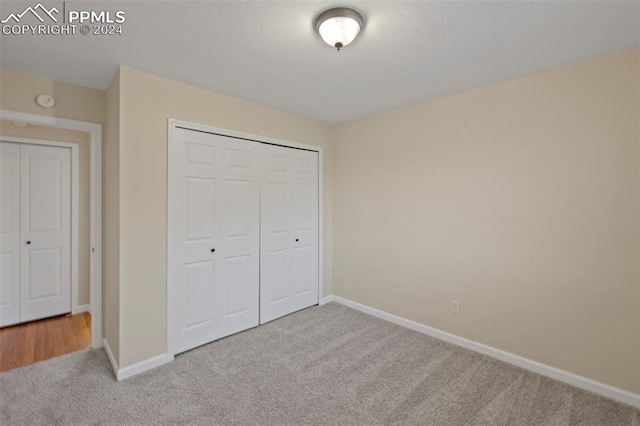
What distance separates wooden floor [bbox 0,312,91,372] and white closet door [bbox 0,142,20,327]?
0.24 metres

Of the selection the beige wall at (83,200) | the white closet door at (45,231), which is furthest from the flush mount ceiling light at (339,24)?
the white closet door at (45,231)

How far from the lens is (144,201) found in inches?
94.0

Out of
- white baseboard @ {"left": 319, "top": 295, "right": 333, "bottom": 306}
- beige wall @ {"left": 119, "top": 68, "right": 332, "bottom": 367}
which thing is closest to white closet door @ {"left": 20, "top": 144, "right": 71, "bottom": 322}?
beige wall @ {"left": 119, "top": 68, "right": 332, "bottom": 367}

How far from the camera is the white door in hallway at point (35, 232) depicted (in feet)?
10.5

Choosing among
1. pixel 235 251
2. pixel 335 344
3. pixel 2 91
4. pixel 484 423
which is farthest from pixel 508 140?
pixel 2 91

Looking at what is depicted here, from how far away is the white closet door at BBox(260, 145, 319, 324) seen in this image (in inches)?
130

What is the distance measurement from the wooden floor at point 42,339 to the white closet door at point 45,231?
0.21m

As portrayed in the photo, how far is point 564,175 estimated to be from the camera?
2227mm

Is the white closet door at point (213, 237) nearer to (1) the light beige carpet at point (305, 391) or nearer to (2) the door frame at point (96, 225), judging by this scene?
(1) the light beige carpet at point (305, 391)

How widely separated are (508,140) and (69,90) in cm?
389

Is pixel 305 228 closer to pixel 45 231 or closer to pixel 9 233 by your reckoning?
pixel 45 231


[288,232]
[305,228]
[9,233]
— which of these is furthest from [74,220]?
[305,228]

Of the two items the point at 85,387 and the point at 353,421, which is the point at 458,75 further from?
the point at 85,387

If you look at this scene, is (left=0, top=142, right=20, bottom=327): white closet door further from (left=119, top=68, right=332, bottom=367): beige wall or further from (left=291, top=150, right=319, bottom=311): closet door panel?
(left=291, top=150, right=319, bottom=311): closet door panel
